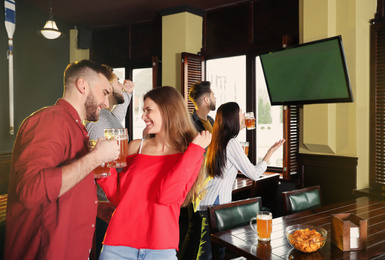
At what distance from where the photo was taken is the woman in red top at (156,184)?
1.47 meters

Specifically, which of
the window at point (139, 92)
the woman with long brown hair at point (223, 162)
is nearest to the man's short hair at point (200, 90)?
the woman with long brown hair at point (223, 162)

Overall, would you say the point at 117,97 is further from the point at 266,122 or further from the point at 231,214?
the point at 266,122

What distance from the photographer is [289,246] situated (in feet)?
5.60

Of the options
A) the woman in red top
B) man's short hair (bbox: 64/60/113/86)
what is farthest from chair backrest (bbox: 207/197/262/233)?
man's short hair (bbox: 64/60/113/86)

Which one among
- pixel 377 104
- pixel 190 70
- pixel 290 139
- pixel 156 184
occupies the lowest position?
pixel 156 184

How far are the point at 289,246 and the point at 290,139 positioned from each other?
2.35 m

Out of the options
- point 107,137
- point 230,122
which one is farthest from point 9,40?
point 107,137

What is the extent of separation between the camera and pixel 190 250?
256 cm

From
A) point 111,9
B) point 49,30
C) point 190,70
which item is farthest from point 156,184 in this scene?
point 111,9

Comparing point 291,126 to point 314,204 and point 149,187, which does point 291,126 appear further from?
point 149,187

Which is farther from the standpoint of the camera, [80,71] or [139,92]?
[139,92]

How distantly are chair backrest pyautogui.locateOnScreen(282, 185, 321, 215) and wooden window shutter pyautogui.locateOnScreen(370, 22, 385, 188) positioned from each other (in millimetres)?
956

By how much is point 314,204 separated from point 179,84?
9.83 feet

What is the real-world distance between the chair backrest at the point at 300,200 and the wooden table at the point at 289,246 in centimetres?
14
